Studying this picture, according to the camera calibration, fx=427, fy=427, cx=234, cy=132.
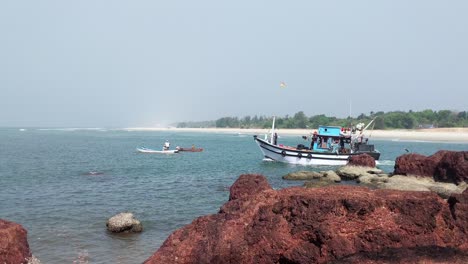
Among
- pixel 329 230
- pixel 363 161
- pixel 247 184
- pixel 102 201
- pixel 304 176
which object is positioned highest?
pixel 247 184

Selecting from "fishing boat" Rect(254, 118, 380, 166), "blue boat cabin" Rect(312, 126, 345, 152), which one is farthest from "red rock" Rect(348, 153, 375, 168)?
"blue boat cabin" Rect(312, 126, 345, 152)

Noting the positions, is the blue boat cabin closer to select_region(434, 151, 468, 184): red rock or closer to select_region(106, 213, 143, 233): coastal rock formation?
select_region(434, 151, 468, 184): red rock

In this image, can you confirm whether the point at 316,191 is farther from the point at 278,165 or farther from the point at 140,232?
the point at 278,165

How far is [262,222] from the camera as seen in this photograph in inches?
391

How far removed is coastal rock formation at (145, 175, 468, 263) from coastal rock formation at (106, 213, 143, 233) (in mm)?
7647

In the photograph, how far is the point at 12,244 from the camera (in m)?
10.9

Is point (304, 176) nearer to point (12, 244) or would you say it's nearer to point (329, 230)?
point (329, 230)

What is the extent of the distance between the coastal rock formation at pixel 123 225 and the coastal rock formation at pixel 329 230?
7647 mm

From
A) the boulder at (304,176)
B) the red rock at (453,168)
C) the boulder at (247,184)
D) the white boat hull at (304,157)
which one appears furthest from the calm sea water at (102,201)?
the red rock at (453,168)

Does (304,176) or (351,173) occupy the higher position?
(351,173)

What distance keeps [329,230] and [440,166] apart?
24.8 meters

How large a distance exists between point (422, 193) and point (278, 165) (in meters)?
39.8

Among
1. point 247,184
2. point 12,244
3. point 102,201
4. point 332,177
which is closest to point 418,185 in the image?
point 332,177

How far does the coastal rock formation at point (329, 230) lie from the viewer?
9.11 meters
